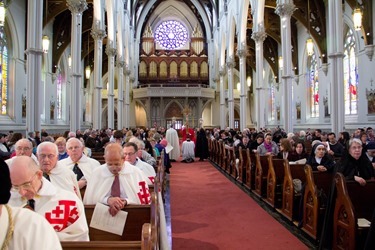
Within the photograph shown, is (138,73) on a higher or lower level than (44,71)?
higher

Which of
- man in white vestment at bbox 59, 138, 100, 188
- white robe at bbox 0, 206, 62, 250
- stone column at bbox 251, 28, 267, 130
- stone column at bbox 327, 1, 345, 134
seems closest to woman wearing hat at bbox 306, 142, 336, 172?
man in white vestment at bbox 59, 138, 100, 188

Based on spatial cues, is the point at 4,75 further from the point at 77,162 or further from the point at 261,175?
the point at 77,162

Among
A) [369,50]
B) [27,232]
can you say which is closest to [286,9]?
[369,50]

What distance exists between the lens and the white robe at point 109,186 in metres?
3.96

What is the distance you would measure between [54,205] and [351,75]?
1946cm

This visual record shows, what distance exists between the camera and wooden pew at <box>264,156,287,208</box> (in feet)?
24.5

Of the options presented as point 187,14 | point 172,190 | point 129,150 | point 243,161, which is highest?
point 187,14

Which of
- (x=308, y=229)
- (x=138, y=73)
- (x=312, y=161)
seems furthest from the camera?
(x=138, y=73)

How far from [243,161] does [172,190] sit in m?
2.39

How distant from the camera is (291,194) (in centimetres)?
645

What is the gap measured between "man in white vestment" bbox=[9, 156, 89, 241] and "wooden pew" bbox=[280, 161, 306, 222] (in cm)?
462

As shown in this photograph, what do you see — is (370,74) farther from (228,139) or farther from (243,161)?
(243,161)

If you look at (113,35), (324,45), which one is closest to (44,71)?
(113,35)

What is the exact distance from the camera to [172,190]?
9945 mm
